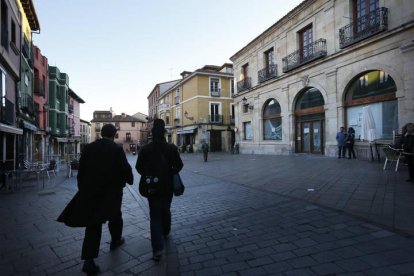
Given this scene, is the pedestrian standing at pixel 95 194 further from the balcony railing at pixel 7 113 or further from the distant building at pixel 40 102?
the distant building at pixel 40 102

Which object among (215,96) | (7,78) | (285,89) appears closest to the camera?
(7,78)

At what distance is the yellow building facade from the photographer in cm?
3238

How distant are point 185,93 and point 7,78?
1018 inches

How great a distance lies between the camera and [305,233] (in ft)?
11.5

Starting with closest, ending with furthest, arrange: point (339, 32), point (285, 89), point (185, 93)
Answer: point (339, 32), point (285, 89), point (185, 93)

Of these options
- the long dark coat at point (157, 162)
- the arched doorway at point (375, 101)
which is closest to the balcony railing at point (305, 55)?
the arched doorway at point (375, 101)

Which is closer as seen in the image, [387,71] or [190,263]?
[190,263]

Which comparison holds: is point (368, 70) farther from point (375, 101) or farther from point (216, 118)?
point (216, 118)

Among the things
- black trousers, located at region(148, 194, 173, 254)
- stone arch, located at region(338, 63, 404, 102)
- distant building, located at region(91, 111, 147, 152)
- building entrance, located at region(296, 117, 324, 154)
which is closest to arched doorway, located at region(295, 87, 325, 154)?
building entrance, located at region(296, 117, 324, 154)

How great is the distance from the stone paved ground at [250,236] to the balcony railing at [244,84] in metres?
17.8

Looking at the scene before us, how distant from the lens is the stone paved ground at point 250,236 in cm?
274

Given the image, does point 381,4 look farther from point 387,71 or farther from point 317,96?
point 317,96

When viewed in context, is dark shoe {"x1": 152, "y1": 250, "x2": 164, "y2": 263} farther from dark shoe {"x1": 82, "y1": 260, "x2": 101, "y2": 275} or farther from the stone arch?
the stone arch

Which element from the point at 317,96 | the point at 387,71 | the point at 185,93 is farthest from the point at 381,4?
the point at 185,93
